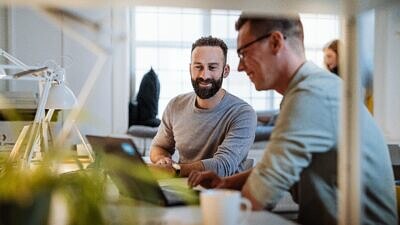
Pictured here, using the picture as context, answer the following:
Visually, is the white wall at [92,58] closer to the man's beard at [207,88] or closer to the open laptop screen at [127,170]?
the open laptop screen at [127,170]

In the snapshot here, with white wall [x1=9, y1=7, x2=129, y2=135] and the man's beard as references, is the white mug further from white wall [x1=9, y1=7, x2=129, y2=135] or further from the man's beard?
the man's beard

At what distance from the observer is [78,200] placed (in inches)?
27.9

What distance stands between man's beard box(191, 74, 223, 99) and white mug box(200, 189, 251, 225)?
54cm

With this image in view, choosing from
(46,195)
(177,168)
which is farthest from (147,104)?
(46,195)

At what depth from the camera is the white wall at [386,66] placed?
3.03 feet

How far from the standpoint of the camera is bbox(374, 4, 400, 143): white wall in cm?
92

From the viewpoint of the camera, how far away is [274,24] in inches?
39.7

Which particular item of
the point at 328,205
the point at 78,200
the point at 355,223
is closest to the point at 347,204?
the point at 355,223

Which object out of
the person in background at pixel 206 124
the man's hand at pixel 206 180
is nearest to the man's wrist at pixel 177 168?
the person in background at pixel 206 124

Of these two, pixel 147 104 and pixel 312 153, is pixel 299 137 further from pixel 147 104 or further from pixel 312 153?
pixel 147 104

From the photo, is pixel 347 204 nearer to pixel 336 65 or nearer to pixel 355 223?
pixel 355 223

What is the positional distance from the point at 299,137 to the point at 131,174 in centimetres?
29

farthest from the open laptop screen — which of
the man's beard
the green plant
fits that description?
the man's beard

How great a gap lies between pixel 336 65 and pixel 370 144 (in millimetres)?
154
